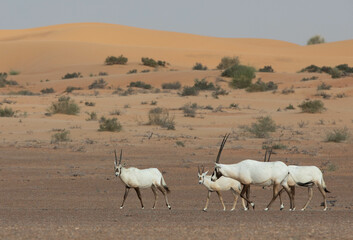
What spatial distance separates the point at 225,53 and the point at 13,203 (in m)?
95.5

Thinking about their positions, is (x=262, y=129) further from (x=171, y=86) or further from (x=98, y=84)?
(x=98, y=84)

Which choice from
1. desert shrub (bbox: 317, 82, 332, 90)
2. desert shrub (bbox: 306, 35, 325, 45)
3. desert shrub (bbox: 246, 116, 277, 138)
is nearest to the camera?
desert shrub (bbox: 246, 116, 277, 138)

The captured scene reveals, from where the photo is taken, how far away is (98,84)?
64.0 metres

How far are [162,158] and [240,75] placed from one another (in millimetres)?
35304

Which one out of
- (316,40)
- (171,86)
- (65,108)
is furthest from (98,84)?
(316,40)

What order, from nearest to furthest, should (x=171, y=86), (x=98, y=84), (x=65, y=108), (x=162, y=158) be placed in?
(x=162, y=158) < (x=65, y=108) < (x=171, y=86) < (x=98, y=84)

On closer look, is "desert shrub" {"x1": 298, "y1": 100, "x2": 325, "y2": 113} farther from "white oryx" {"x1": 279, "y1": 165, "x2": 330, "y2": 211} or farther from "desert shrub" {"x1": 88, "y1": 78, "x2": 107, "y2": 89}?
"white oryx" {"x1": 279, "y1": 165, "x2": 330, "y2": 211}

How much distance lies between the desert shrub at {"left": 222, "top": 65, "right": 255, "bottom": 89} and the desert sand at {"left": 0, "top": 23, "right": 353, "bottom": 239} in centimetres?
128

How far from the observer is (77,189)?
722 inches

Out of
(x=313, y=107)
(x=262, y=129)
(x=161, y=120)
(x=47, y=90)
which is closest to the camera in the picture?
(x=262, y=129)

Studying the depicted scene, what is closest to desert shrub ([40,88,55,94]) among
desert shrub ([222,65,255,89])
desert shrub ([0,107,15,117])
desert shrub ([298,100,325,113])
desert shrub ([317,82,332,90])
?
desert shrub ([222,65,255,89])

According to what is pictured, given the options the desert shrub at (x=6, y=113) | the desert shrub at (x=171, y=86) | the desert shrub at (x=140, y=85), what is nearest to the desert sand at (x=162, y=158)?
the desert shrub at (x=6, y=113)

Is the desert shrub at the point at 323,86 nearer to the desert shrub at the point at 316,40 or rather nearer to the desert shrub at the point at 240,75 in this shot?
the desert shrub at the point at 240,75

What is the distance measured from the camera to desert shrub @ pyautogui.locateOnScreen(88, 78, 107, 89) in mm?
62694
